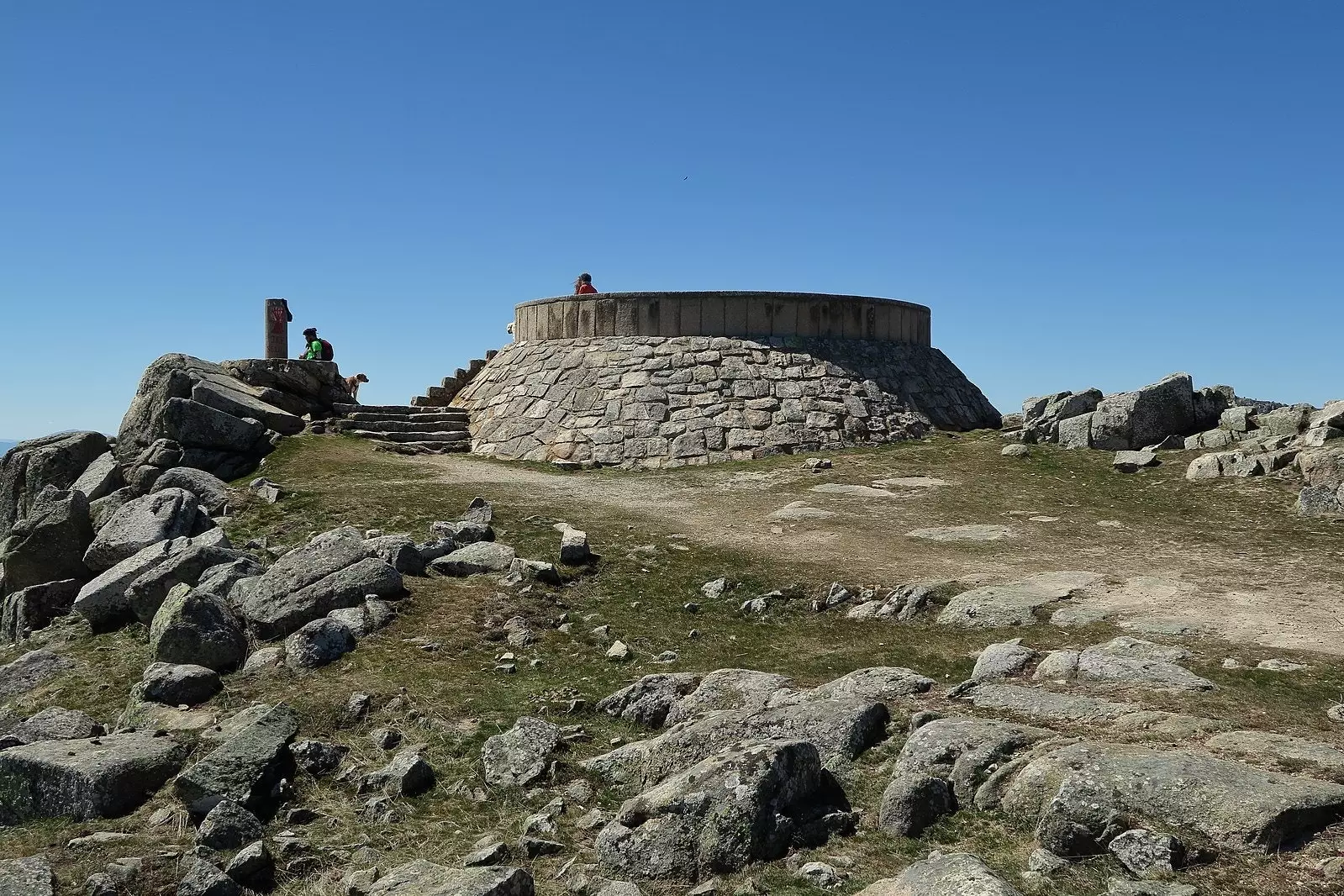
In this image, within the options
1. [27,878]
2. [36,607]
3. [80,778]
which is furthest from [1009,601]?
[36,607]

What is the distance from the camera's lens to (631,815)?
238 inches

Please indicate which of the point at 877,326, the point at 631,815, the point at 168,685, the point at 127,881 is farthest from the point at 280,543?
the point at 877,326

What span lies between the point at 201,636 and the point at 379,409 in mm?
14501

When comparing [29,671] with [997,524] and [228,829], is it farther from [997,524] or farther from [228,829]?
[997,524]

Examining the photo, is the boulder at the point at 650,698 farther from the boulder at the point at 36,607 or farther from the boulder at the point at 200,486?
the boulder at the point at 200,486

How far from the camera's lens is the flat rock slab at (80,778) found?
7070mm

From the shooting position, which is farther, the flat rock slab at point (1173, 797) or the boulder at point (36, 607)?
the boulder at point (36, 607)

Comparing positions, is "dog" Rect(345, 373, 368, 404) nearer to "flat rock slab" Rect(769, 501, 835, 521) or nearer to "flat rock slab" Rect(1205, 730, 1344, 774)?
"flat rock slab" Rect(769, 501, 835, 521)

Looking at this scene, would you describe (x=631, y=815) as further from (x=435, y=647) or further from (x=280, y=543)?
(x=280, y=543)

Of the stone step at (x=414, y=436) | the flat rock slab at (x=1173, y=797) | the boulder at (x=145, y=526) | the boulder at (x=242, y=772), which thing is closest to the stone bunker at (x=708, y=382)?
the stone step at (x=414, y=436)

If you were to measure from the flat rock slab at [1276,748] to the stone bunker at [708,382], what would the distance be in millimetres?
13516

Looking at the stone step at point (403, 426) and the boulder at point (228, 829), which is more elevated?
the stone step at point (403, 426)

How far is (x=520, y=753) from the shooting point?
725cm

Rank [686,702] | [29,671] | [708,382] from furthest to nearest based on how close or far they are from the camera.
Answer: [708,382]
[29,671]
[686,702]
